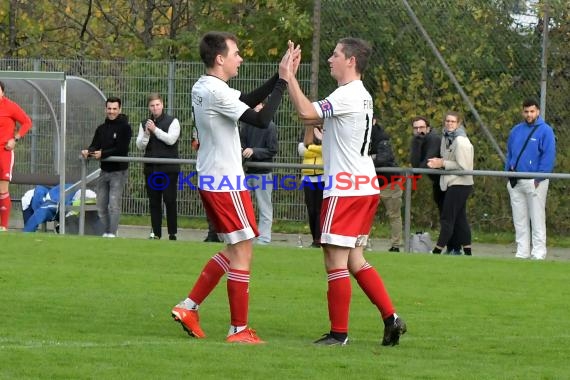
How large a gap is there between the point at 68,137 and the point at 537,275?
9950 mm

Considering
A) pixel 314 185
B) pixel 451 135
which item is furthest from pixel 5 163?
pixel 451 135

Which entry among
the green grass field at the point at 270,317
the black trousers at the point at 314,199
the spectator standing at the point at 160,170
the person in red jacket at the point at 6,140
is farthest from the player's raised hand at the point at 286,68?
the person in red jacket at the point at 6,140

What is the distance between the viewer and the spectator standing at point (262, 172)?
18.5 metres

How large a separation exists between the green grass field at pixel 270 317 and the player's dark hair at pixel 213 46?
6.28 ft

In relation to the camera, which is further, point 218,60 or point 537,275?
point 537,275

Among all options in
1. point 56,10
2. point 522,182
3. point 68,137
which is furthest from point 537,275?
point 56,10

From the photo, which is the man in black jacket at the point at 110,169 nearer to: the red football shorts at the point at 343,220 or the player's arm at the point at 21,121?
the player's arm at the point at 21,121

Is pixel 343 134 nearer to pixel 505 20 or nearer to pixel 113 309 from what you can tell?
pixel 113 309

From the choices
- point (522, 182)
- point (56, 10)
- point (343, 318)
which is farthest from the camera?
point (56, 10)

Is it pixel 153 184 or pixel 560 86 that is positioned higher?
pixel 560 86

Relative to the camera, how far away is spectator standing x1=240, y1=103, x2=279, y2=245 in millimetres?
18453

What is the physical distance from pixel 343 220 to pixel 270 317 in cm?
192

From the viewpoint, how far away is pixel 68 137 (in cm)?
2261

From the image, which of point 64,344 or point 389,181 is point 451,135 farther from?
point 64,344
